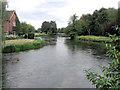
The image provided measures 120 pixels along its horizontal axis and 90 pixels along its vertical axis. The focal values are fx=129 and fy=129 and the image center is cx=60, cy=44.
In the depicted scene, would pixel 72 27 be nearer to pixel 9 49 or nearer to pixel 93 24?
pixel 93 24

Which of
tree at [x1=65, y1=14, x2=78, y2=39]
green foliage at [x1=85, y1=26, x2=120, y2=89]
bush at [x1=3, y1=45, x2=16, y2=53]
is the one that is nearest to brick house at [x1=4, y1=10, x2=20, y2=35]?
bush at [x1=3, y1=45, x2=16, y2=53]

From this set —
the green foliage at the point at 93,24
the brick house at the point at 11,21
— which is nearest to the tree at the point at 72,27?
the green foliage at the point at 93,24

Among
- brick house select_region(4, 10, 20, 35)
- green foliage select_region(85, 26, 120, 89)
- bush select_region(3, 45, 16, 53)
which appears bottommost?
bush select_region(3, 45, 16, 53)

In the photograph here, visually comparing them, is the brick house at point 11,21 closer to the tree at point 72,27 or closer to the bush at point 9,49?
the bush at point 9,49

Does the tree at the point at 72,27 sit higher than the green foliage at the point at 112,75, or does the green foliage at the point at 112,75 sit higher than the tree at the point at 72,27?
the tree at the point at 72,27

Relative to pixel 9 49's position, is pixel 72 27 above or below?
above

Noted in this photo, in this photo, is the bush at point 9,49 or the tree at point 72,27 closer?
the bush at point 9,49

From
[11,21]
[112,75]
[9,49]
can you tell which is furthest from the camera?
[11,21]

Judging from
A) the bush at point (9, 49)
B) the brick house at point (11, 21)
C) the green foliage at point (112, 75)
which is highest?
the brick house at point (11, 21)

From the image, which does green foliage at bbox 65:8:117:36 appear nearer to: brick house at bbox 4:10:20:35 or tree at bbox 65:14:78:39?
tree at bbox 65:14:78:39

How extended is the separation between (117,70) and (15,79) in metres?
9.00

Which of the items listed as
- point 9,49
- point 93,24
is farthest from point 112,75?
point 93,24

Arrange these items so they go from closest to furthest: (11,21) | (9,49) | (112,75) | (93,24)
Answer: (112,75), (9,49), (11,21), (93,24)

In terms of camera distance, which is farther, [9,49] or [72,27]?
[72,27]
